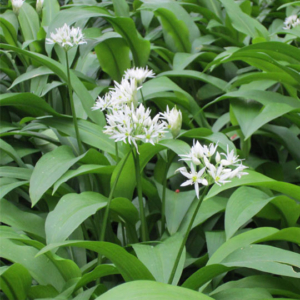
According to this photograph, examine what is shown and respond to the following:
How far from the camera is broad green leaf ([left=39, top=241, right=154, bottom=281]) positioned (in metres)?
0.82

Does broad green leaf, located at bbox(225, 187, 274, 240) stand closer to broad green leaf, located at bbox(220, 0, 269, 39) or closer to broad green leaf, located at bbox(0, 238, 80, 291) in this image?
broad green leaf, located at bbox(0, 238, 80, 291)

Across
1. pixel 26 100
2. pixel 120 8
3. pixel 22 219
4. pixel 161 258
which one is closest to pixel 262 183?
pixel 161 258

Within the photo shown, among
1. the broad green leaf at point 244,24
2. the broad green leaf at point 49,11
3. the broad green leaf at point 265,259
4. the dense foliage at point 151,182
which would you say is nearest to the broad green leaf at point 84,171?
the dense foliage at point 151,182

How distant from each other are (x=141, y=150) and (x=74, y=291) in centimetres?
43

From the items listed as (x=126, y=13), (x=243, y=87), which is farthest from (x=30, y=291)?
(x=126, y=13)

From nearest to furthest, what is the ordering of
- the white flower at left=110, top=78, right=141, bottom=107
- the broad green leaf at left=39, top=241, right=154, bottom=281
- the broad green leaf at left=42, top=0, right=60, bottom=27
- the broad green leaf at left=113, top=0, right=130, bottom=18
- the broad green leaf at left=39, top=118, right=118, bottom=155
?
the broad green leaf at left=39, top=241, right=154, bottom=281 < the white flower at left=110, top=78, right=141, bottom=107 < the broad green leaf at left=39, top=118, right=118, bottom=155 < the broad green leaf at left=113, top=0, right=130, bottom=18 < the broad green leaf at left=42, top=0, right=60, bottom=27

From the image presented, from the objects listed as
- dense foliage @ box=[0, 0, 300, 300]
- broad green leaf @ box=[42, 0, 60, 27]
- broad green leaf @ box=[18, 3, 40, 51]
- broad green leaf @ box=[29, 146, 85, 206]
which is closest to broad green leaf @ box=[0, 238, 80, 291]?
dense foliage @ box=[0, 0, 300, 300]

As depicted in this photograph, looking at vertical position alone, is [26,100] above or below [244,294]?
above

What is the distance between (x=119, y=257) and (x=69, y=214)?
0.76ft

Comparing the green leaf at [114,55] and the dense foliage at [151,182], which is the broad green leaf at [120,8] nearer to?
the dense foliage at [151,182]

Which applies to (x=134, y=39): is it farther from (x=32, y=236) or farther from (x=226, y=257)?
(x=226, y=257)

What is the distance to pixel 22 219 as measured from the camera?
4.04 ft

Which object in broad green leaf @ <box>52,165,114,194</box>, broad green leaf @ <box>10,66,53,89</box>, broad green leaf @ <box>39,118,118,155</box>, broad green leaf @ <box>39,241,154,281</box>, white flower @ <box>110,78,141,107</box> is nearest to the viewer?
broad green leaf @ <box>39,241,154,281</box>

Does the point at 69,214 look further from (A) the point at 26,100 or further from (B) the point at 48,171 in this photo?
(A) the point at 26,100
